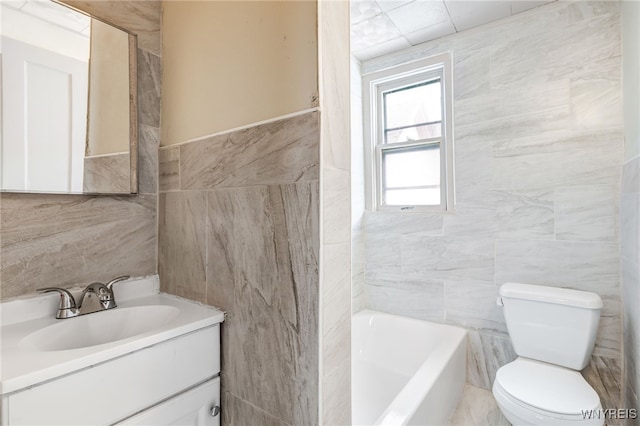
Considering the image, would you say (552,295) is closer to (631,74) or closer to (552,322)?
(552,322)

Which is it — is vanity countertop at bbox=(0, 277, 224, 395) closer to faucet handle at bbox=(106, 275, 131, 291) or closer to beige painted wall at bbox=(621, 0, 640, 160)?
faucet handle at bbox=(106, 275, 131, 291)

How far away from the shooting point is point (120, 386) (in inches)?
34.2

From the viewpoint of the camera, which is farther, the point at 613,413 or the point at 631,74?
the point at 613,413

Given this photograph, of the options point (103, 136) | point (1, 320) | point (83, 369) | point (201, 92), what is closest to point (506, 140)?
point (201, 92)

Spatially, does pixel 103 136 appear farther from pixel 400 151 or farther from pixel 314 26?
pixel 400 151

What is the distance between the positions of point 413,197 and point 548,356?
128 centimetres

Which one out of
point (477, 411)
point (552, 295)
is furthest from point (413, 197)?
point (477, 411)

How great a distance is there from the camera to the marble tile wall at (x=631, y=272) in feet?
4.59

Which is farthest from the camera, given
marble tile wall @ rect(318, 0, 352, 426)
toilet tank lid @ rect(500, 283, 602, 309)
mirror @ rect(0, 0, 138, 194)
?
toilet tank lid @ rect(500, 283, 602, 309)

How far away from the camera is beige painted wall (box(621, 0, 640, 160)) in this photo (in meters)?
1.45

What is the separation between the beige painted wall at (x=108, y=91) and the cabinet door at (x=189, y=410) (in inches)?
37.6

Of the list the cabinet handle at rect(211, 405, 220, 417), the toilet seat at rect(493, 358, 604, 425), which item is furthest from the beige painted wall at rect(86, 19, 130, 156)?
the toilet seat at rect(493, 358, 604, 425)

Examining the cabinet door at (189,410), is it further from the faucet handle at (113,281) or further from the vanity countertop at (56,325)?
the faucet handle at (113,281)

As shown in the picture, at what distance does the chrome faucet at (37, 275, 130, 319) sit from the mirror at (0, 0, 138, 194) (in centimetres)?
35
